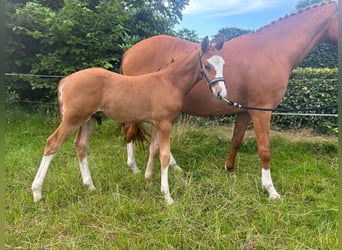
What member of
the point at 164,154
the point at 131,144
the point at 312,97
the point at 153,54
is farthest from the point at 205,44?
the point at 312,97

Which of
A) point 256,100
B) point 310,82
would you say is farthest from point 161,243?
point 310,82

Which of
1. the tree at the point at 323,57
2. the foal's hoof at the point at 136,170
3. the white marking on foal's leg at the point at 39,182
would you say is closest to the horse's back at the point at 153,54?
the foal's hoof at the point at 136,170

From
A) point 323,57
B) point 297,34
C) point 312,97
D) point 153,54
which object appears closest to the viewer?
point 297,34

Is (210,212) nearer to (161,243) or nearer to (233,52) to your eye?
(161,243)

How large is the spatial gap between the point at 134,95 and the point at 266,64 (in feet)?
4.84

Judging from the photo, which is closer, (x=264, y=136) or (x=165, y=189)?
(x=165, y=189)

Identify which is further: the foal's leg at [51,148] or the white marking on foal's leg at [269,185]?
the white marking on foal's leg at [269,185]

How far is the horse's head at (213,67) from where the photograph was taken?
276cm

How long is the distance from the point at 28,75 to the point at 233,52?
3775 millimetres

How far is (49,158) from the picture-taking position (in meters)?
2.90

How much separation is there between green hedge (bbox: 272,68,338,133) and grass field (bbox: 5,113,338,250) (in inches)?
41.6

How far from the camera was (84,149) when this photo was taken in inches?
128

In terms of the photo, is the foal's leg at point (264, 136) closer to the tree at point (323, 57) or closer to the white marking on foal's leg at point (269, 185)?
the white marking on foal's leg at point (269, 185)

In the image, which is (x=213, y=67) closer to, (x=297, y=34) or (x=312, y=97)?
(x=297, y=34)
